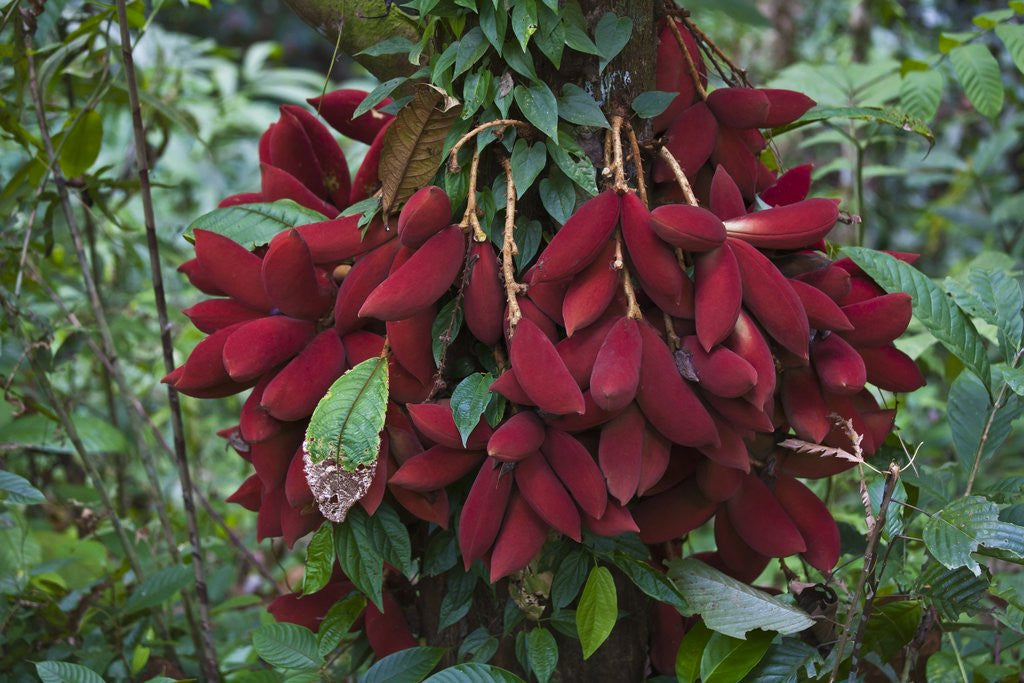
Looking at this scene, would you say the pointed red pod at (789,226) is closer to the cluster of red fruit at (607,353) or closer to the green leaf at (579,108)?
the cluster of red fruit at (607,353)

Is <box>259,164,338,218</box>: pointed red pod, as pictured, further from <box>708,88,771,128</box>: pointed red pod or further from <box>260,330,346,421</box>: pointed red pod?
<box>708,88,771,128</box>: pointed red pod

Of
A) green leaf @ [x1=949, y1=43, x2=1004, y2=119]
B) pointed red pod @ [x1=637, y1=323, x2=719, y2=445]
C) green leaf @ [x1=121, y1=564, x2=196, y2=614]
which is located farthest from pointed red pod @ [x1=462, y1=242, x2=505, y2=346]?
green leaf @ [x1=949, y1=43, x2=1004, y2=119]

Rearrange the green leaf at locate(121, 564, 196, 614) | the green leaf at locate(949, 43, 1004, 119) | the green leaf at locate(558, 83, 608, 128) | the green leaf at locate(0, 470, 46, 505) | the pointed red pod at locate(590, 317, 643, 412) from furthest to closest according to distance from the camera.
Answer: the green leaf at locate(949, 43, 1004, 119), the green leaf at locate(121, 564, 196, 614), the green leaf at locate(0, 470, 46, 505), the green leaf at locate(558, 83, 608, 128), the pointed red pod at locate(590, 317, 643, 412)

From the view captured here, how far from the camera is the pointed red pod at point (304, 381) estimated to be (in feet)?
2.11

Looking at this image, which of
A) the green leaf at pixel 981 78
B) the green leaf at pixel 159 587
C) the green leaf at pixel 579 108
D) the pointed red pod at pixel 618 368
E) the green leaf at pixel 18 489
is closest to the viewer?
the pointed red pod at pixel 618 368

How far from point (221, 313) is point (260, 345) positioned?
0.08 m

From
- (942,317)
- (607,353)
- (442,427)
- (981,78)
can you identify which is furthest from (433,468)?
(981,78)

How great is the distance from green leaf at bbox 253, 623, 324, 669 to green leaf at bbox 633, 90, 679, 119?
49 cm

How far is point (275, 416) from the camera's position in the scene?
647 millimetres

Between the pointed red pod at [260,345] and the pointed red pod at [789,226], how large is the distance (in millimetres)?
316

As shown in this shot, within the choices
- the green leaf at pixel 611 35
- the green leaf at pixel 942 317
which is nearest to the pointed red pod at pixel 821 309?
the green leaf at pixel 942 317

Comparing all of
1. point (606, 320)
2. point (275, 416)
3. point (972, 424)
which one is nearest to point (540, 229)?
point (606, 320)

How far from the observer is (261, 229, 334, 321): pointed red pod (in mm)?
640

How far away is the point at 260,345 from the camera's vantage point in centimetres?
65
